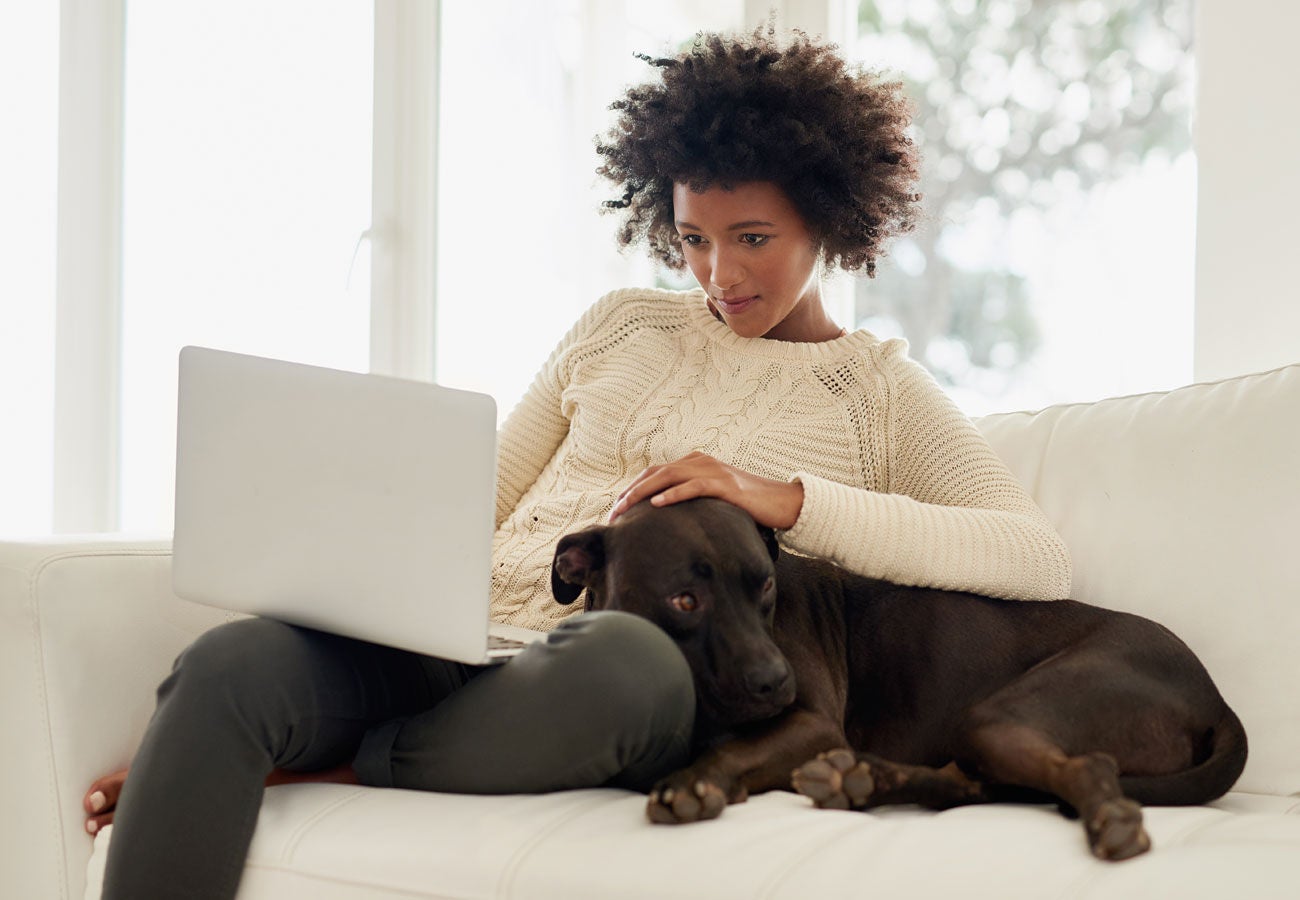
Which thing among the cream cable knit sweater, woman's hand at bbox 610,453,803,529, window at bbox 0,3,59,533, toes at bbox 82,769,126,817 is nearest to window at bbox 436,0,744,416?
window at bbox 0,3,59,533

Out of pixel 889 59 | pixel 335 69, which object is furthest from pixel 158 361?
pixel 889 59

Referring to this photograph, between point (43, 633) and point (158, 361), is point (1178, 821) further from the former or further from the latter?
point (158, 361)

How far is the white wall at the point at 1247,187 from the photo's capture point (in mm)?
2641

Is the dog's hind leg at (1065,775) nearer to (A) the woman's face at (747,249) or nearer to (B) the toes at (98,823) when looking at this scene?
(A) the woman's face at (747,249)

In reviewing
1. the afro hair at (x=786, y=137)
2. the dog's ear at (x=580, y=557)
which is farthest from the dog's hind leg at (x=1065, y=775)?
the afro hair at (x=786, y=137)

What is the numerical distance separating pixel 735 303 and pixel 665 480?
0.49 metres

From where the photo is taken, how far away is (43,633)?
1675 mm

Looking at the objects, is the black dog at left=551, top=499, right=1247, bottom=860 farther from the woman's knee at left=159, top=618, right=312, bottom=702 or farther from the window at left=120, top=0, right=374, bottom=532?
the window at left=120, top=0, right=374, bottom=532

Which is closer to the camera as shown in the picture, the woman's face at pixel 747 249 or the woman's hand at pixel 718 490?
the woman's hand at pixel 718 490

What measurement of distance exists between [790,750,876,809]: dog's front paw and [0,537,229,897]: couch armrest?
0.92 m

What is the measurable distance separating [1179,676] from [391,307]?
2.56 metres

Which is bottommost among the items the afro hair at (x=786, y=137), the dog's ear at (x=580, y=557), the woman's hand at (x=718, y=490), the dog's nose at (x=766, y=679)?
the dog's nose at (x=766, y=679)

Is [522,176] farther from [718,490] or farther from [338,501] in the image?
[338,501]

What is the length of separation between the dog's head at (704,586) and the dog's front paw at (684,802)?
0.62ft
